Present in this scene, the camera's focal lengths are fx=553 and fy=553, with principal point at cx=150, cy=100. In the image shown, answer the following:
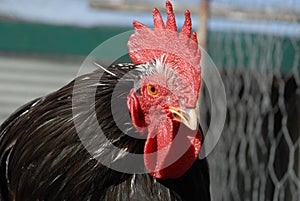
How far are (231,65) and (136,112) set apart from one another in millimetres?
2159

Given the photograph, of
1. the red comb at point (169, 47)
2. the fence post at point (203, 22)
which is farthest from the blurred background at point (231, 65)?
the red comb at point (169, 47)

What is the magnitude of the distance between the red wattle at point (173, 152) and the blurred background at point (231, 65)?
54.3 inches

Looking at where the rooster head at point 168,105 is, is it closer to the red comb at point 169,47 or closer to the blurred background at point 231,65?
the red comb at point 169,47

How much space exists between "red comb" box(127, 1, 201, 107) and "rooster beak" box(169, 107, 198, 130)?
0.21 feet

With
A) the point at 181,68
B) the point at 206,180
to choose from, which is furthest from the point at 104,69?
the point at 206,180

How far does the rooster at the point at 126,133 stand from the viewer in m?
1.40

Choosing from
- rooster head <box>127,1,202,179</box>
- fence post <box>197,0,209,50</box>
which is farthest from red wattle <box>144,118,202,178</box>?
fence post <box>197,0,209,50</box>

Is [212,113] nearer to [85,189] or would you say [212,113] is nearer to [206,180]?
[206,180]

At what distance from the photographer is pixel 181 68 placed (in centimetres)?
142

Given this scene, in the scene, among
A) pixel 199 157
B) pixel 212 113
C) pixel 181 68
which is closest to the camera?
pixel 181 68

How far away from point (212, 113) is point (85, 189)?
171 cm

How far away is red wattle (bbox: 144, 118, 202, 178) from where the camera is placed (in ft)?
4.67

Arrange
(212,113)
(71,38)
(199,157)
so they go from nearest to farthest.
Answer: (199,157) → (212,113) → (71,38)

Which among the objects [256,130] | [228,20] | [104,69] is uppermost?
[228,20]
